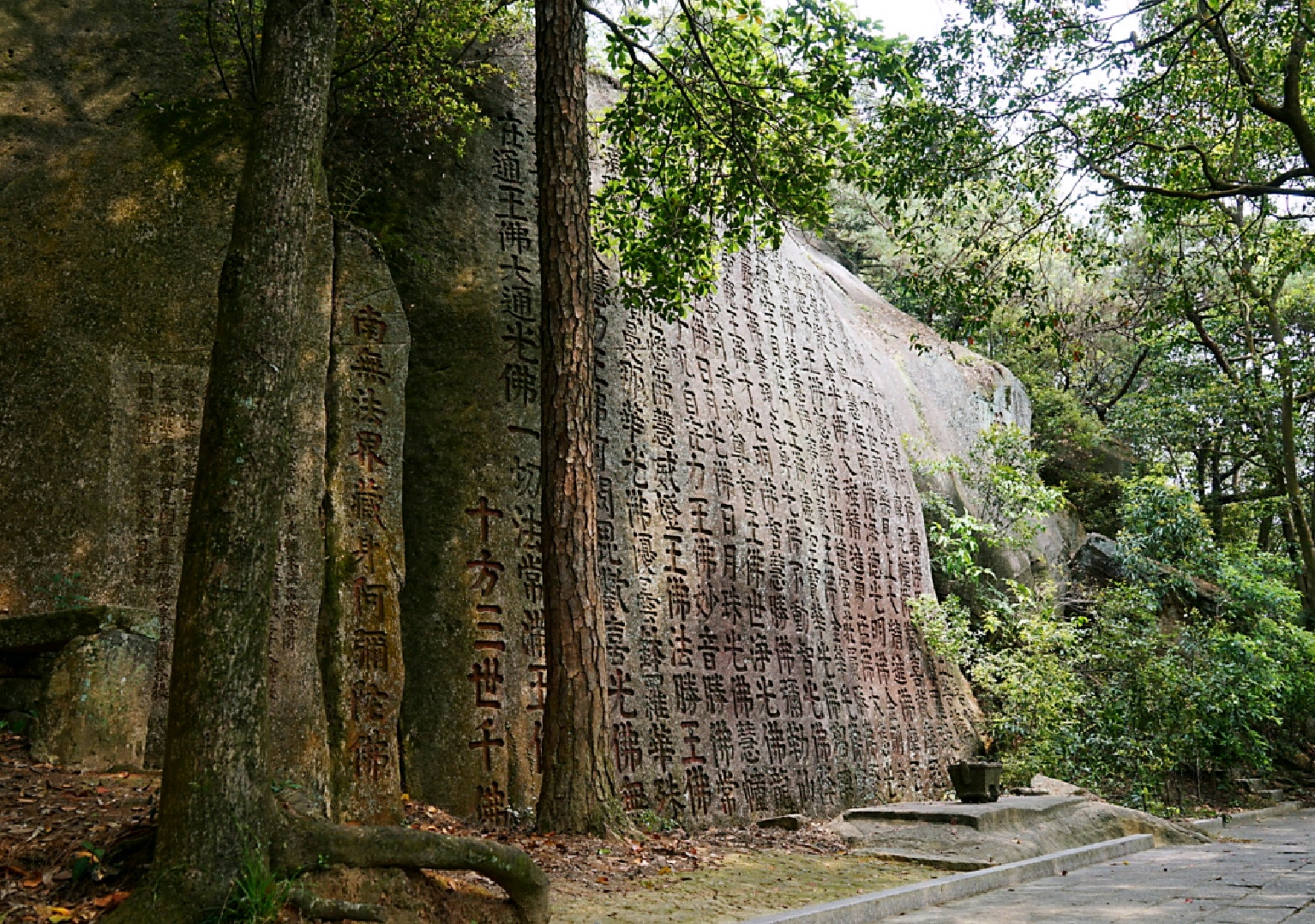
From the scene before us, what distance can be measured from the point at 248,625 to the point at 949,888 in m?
4.81

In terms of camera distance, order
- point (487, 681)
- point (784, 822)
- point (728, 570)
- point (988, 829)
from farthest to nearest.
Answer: point (728, 570) → point (784, 822) → point (988, 829) → point (487, 681)

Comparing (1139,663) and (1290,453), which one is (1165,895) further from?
(1290,453)

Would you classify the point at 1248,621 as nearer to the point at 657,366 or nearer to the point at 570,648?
the point at 657,366

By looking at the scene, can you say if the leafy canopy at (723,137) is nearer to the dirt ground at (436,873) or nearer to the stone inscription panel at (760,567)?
the stone inscription panel at (760,567)

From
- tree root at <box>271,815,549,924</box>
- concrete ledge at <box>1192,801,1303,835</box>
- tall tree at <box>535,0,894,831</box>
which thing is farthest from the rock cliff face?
concrete ledge at <box>1192,801,1303,835</box>

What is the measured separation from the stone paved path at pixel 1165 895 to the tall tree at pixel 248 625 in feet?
9.60

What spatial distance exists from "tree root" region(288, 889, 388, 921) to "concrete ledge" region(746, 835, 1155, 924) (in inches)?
72.9

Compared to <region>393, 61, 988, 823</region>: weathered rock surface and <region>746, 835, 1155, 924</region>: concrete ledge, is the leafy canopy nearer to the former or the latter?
<region>393, 61, 988, 823</region>: weathered rock surface

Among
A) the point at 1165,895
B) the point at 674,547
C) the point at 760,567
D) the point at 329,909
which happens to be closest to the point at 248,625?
the point at 329,909

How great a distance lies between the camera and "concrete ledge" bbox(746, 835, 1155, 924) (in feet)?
16.8

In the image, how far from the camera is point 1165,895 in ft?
19.2

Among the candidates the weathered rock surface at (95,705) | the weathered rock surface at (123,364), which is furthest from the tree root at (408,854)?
the weathered rock surface at (123,364)

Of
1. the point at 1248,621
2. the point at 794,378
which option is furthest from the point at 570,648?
the point at 1248,621

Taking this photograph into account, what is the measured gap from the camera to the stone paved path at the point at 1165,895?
5090 mm
